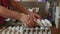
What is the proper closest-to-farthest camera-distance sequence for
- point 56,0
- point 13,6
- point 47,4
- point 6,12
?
point 6,12 < point 13,6 < point 56,0 < point 47,4

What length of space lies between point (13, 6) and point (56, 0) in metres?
0.44

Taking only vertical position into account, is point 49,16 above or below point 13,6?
below

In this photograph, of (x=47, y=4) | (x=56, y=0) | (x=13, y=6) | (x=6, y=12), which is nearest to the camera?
(x=6, y=12)

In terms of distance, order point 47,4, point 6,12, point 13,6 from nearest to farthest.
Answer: point 6,12 → point 13,6 → point 47,4

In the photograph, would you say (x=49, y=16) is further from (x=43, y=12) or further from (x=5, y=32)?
(x=5, y=32)

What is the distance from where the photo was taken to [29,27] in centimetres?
86

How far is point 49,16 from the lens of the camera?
52.1 inches

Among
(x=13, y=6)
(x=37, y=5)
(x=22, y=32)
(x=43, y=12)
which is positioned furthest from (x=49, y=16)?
(x=22, y=32)

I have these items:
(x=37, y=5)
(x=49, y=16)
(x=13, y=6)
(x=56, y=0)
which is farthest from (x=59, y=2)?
(x=13, y=6)

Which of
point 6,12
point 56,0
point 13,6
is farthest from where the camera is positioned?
point 56,0

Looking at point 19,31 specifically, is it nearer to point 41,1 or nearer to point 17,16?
point 17,16

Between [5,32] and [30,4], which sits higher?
[30,4]

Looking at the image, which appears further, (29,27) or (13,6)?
(13,6)

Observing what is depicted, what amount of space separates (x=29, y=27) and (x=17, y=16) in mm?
115
